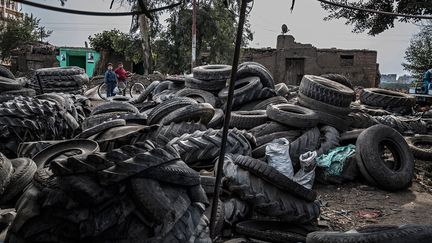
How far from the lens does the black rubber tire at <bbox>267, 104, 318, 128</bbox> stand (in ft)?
18.4

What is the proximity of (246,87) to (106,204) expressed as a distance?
5571mm

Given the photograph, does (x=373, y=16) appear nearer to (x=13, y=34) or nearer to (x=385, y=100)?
(x=385, y=100)

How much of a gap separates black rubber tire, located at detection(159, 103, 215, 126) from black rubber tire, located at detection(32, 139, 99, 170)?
1.36 meters

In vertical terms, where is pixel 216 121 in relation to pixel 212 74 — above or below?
below

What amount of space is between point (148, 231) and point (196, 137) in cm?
255

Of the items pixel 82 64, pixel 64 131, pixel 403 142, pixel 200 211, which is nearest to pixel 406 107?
pixel 403 142

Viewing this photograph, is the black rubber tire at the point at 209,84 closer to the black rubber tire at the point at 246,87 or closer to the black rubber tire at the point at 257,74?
the black rubber tire at the point at 246,87

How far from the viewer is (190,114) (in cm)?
540

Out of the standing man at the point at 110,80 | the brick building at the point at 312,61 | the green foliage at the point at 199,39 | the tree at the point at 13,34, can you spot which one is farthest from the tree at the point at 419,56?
the tree at the point at 13,34

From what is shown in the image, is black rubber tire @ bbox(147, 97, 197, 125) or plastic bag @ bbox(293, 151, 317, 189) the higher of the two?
black rubber tire @ bbox(147, 97, 197, 125)

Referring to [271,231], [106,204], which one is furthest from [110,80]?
[106,204]

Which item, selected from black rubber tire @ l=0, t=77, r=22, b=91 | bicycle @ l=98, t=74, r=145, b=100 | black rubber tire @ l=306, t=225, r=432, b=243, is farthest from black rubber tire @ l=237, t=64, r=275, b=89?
bicycle @ l=98, t=74, r=145, b=100

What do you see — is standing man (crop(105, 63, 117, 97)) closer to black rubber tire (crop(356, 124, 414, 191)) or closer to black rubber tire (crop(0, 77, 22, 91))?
black rubber tire (crop(0, 77, 22, 91))

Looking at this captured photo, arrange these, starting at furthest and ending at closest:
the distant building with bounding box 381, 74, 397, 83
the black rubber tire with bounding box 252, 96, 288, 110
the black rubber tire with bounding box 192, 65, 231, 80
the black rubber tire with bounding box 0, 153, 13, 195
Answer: the distant building with bounding box 381, 74, 397, 83
the black rubber tire with bounding box 192, 65, 231, 80
the black rubber tire with bounding box 252, 96, 288, 110
the black rubber tire with bounding box 0, 153, 13, 195
